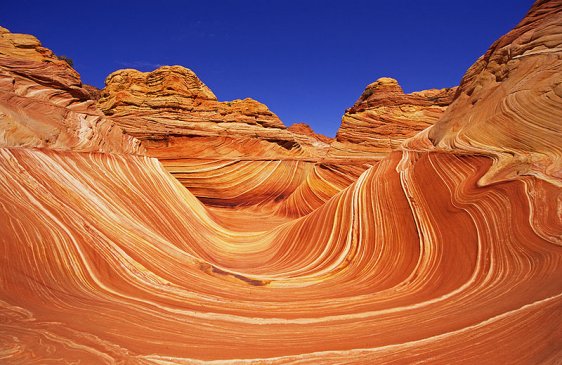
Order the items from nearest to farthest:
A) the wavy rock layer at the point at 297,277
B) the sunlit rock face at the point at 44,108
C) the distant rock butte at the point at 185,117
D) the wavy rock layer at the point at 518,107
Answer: the wavy rock layer at the point at 297,277, the wavy rock layer at the point at 518,107, the sunlit rock face at the point at 44,108, the distant rock butte at the point at 185,117

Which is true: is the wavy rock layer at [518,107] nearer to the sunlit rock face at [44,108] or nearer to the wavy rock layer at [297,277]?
the wavy rock layer at [297,277]

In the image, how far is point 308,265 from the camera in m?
5.62

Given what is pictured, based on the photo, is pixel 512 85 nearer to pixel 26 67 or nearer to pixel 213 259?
pixel 213 259

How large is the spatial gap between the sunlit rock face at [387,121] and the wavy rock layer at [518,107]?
6667 mm

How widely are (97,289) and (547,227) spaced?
509cm

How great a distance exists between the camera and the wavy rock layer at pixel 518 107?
4.46m

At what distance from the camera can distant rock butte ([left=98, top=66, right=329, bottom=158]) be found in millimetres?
14250

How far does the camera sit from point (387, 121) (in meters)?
15.9

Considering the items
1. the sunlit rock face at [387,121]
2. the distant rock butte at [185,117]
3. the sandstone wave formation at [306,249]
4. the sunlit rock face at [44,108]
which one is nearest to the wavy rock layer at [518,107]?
the sandstone wave formation at [306,249]

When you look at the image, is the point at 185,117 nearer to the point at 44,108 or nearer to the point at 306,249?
the point at 44,108

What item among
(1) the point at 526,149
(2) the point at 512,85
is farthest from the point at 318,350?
(2) the point at 512,85

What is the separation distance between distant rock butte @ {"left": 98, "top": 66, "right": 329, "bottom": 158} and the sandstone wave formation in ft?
15.7

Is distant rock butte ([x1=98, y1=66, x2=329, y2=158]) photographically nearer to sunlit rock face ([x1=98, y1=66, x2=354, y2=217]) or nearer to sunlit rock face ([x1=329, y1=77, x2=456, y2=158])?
sunlit rock face ([x1=98, y1=66, x2=354, y2=217])

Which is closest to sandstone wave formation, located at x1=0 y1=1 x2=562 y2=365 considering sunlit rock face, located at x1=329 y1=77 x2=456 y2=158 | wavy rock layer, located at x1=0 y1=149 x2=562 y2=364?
wavy rock layer, located at x1=0 y1=149 x2=562 y2=364
